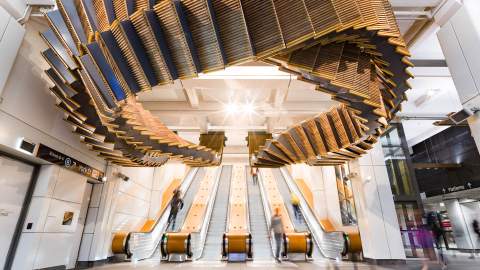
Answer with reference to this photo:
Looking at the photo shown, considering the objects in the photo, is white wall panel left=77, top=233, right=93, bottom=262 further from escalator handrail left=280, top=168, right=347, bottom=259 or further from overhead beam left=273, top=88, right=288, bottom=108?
escalator handrail left=280, top=168, right=347, bottom=259

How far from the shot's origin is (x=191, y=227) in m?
9.88

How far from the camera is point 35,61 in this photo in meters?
5.00

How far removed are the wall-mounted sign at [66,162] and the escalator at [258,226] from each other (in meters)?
5.34

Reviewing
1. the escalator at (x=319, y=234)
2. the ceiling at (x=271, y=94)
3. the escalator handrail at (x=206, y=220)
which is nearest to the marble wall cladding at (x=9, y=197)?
the ceiling at (x=271, y=94)

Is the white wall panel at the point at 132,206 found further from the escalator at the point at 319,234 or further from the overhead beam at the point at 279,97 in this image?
the escalator at the point at 319,234

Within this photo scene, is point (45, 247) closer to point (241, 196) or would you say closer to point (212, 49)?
point (212, 49)

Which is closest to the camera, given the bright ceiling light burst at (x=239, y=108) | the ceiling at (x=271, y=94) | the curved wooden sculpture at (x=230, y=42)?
the curved wooden sculpture at (x=230, y=42)

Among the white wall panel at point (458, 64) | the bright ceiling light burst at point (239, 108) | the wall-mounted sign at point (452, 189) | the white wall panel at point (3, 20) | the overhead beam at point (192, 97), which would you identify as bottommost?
the wall-mounted sign at point (452, 189)

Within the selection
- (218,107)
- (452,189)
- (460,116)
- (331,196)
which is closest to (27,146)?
(218,107)

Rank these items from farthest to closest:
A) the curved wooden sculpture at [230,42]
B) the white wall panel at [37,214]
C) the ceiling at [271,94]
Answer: the white wall panel at [37,214] < the ceiling at [271,94] < the curved wooden sculpture at [230,42]

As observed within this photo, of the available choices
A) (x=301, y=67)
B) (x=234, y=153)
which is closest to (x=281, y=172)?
(x=234, y=153)

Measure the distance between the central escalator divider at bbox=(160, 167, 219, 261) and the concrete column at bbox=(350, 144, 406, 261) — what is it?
5368 mm

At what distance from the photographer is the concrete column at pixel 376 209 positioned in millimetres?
7164

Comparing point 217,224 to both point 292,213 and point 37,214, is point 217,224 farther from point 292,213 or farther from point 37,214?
point 37,214
